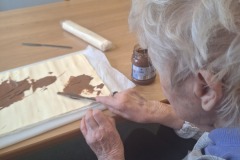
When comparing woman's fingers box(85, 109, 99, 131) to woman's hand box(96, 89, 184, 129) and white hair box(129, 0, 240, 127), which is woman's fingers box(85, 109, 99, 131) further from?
white hair box(129, 0, 240, 127)

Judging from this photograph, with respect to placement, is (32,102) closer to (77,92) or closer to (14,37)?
(77,92)

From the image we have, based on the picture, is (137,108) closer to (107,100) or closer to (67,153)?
(107,100)

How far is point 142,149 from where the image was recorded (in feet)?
3.28

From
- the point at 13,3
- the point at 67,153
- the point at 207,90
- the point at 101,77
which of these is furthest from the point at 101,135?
the point at 13,3

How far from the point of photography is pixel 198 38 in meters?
0.50

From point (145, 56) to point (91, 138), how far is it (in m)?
0.28

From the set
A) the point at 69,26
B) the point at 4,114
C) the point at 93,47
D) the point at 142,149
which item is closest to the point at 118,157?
the point at 142,149

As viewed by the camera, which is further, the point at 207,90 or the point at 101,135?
the point at 101,135

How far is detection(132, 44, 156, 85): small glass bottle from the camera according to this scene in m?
0.85

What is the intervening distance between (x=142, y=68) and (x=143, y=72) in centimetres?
1

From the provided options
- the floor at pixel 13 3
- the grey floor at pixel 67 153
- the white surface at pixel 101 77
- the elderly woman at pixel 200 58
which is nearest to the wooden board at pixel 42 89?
the white surface at pixel 101 77

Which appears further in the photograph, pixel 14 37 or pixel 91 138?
pixel 14 37

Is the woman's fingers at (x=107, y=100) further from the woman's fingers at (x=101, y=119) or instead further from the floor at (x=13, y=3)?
the floor at (x=13, y=3)

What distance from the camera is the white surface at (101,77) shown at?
2.33 feet
